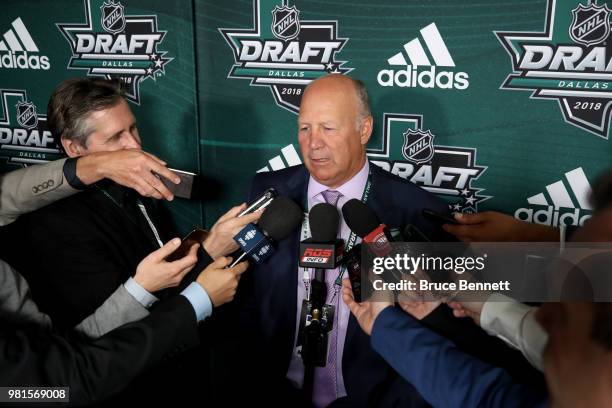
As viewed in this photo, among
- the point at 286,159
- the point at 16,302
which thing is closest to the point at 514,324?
the point at 16,302

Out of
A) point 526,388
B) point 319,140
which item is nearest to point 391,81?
point 319,140

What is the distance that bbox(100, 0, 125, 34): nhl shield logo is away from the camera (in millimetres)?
2781

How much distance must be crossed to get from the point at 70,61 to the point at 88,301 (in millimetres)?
1892

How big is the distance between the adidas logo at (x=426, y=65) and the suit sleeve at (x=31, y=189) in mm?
1493

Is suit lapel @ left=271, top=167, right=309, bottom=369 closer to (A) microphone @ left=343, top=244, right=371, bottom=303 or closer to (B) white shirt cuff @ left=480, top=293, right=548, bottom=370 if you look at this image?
(A) microphone @ left=343, top=244, right=371, bottom=303

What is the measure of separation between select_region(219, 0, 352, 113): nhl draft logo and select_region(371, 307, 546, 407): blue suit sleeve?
160cm

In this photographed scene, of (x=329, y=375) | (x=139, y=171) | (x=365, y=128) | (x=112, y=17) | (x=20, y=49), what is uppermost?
(x=112, y=17)

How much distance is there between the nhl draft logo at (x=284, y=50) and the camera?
244 cm

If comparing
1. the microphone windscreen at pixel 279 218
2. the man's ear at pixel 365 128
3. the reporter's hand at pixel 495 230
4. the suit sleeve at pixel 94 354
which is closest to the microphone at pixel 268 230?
the microphone windscreen at pixel 279 218

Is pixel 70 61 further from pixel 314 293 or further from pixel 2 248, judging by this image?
pixel 314 293

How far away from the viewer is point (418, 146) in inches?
94.2

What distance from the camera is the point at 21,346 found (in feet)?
3.55

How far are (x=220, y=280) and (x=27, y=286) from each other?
0.50m

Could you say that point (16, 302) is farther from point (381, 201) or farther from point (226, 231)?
point (381, 201)
